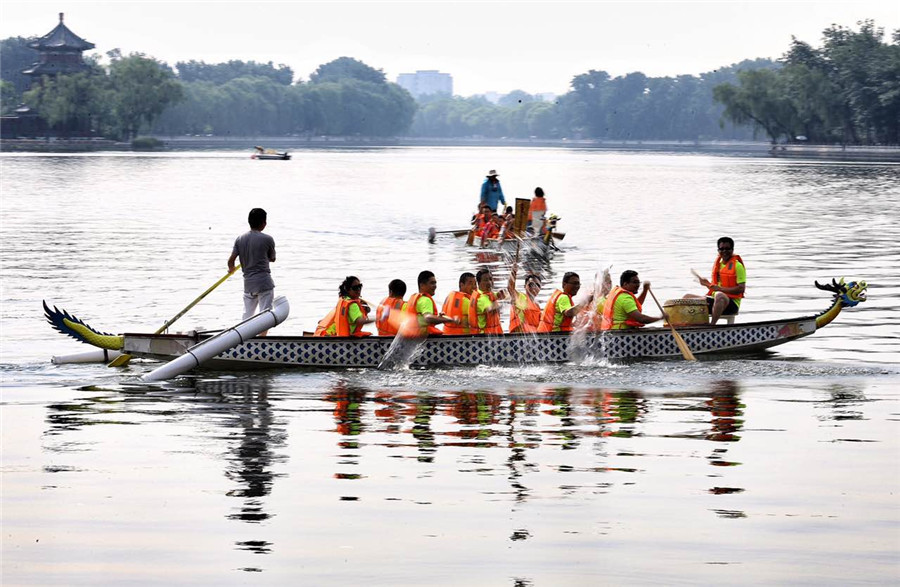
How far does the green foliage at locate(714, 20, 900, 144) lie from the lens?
133m

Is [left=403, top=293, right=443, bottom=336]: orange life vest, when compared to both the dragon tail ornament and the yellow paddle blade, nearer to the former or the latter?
the yellow paddle blade

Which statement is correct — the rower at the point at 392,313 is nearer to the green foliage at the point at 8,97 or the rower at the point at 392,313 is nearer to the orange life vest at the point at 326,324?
the orange life vest at the point at 326,324

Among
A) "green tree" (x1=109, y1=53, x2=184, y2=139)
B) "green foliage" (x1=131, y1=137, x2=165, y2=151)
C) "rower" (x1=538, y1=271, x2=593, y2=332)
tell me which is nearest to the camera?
"rower" (x1=538, y1=271, x2=593, y2=332)

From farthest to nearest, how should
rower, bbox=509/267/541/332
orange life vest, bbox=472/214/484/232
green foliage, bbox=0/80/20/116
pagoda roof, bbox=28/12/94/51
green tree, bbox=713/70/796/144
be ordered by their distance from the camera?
green foliage, bbox=0/80/20/116 < pagoda roof, bbox=28/12/94/51 < green tree, bbox=713/70/796/144 < orange life vest, bbox=472/214/484/232 < rower, bbox=509/267/541/332

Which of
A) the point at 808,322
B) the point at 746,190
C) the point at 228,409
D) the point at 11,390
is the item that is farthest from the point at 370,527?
the point at 746,190

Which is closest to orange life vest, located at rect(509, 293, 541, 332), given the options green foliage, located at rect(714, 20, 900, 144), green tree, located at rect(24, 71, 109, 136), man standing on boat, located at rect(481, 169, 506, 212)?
man standing on boat, located at rect(481, 169, 506, 212)

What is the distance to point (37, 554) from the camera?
31.1ft

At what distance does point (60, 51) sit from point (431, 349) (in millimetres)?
145994

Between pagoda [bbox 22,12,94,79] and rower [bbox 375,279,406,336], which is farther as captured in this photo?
pagoda [bbox 22,12,94,79]

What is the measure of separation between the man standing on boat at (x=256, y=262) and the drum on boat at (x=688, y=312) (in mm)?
5498

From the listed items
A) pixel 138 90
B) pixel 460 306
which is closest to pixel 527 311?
pixel 460 306

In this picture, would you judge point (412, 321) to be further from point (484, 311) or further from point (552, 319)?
point (552, 319)

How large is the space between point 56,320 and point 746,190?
6448 cm

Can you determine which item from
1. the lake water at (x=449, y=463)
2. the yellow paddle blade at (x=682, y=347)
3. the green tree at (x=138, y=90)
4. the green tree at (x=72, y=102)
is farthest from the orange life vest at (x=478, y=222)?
the green tree at (x=138, y=90)
